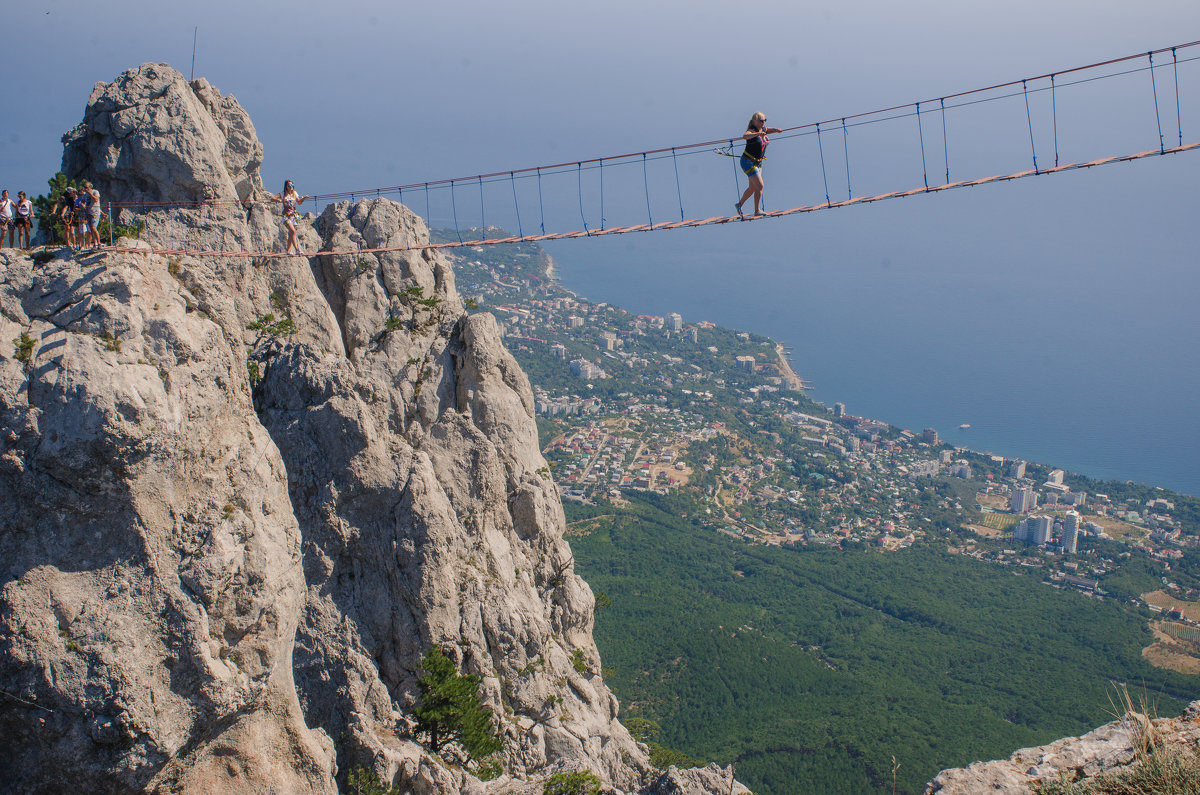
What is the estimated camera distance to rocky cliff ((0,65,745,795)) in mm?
11000

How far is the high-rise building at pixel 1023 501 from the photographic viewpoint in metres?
91.4

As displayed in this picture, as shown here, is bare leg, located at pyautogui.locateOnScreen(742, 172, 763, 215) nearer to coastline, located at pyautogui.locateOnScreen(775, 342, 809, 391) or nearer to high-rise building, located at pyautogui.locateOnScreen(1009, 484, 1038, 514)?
high-rise building, located at pyautogui.locateOnScreen(1009, 484, 1038, 514)

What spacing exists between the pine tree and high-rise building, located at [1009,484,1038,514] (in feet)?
293

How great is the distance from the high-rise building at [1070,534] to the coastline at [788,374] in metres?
56.1

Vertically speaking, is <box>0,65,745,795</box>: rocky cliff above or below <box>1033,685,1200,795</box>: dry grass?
above

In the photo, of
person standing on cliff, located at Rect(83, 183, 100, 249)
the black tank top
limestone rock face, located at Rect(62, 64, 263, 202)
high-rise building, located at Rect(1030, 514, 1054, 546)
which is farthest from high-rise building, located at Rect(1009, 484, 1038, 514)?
person standing on cliff, located at Rect(83, 183, 100, 249)

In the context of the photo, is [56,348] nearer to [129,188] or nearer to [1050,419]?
[129,188]

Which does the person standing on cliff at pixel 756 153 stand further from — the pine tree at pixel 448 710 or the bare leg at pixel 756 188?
the pine tree at pixel 448 710

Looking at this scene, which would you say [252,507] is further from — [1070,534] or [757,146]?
[1070,534]

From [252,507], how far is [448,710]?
713 centimetres

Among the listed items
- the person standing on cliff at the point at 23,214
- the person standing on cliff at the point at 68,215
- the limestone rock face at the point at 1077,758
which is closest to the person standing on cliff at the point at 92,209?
the person standing on cliff at the point at 68,215

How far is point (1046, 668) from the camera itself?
54.1 meters

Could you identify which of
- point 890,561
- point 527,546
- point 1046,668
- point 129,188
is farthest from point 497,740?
point 890,561

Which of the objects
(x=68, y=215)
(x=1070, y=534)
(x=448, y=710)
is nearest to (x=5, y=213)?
(x=68, y=215)
